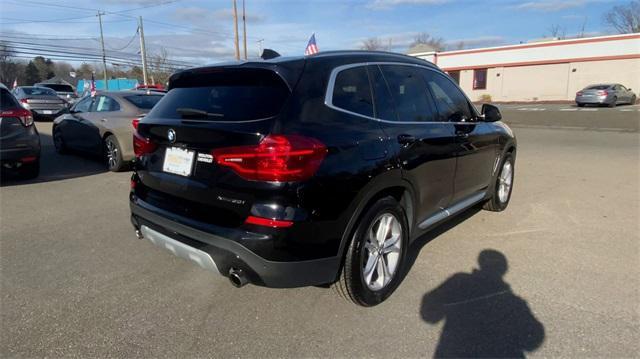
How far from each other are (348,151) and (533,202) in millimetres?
4199

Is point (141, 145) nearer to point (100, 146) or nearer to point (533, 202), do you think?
point (533, 202)

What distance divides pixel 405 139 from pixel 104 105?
688 centimetres

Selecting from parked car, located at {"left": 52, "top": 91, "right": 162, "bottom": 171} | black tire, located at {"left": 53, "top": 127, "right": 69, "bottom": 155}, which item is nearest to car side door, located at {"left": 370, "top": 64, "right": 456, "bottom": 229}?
parked car, located at {"left": 52, "top": 91, "right": 162, "bottom": 171}

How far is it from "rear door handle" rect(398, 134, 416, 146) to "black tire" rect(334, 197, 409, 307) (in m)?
0.42

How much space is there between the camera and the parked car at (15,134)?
6348mm

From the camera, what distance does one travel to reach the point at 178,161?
3.02 metres

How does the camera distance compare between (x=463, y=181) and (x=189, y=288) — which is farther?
(x=463, y=181)

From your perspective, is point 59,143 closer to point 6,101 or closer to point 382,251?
point 6,101


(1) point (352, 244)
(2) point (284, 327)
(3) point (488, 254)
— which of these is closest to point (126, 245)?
(2) point (284, 327)

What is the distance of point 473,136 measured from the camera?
4.37m

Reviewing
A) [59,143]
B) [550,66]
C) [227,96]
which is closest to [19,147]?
[59,143]

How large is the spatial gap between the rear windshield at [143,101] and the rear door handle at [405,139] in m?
5.88

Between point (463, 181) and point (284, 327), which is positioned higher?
point (463, 181)

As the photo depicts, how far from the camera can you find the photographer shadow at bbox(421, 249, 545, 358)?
2.73 meters
